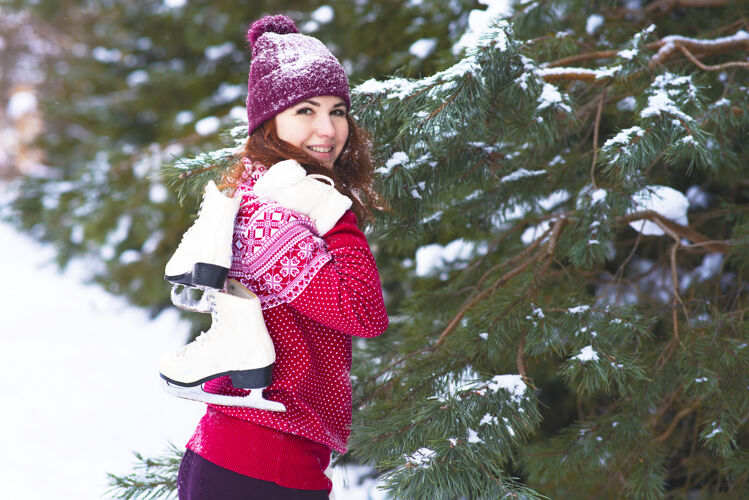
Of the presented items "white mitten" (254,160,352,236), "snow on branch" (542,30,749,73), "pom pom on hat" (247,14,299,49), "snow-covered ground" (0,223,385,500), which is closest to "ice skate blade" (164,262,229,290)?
"white mitten" (254,160,352,236)

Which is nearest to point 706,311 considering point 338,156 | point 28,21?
point 338,156

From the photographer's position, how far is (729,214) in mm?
2264

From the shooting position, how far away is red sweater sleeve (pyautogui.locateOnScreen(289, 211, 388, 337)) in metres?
1.31

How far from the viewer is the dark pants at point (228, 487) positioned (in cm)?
135

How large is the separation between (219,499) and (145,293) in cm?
348

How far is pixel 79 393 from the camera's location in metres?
5.14

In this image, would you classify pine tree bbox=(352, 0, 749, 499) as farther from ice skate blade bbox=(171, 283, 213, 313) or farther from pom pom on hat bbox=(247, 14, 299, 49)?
ice skate blade bbox=(171, 283, 213, 313)

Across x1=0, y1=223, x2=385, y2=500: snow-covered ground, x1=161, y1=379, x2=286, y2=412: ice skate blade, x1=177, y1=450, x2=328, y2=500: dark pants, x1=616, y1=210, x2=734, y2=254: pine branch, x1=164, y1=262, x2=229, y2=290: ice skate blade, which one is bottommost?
x1=0, y1=223, x2=385, y2=500: snow-covered ground

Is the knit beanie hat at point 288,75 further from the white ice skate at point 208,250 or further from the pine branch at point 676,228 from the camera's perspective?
the pine branch at point 676,228

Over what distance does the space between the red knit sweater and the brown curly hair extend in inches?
6.0

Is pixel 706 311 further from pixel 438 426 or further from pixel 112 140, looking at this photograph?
pixel 112 140

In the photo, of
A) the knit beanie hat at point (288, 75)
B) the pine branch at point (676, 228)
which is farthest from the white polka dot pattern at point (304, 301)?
the pine branch at point (676, 228)

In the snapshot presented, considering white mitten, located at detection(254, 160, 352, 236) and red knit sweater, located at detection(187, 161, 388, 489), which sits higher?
white mitten, located at detection(254, 160, 352, 236)

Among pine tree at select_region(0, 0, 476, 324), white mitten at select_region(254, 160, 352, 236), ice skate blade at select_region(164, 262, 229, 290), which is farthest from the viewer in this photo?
pine tree at select_region(0, 0, 476, 324)
